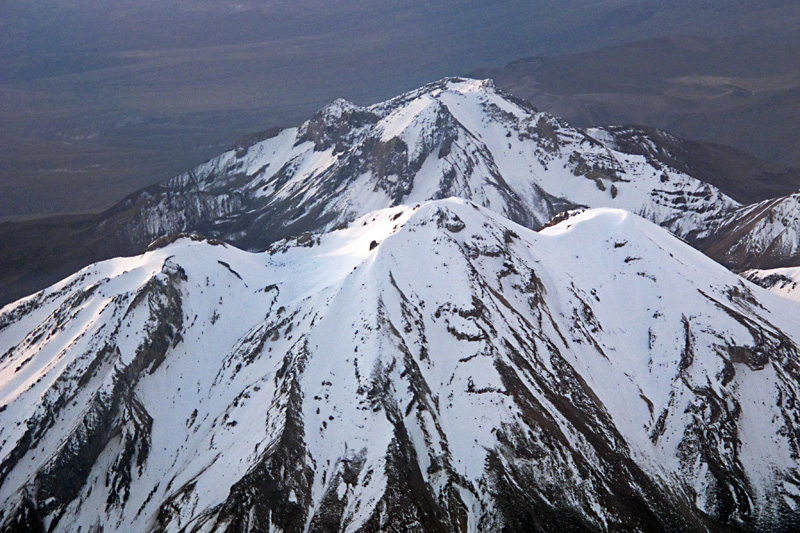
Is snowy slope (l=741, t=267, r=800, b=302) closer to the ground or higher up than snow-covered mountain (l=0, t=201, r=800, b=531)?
closer to the ground

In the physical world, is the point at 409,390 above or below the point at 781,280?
above

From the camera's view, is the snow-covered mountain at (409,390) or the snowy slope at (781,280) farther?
the snowy slope at (781,280)

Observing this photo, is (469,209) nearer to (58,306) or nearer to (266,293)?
(266,293)

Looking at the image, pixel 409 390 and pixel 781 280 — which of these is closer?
pixel 409 390

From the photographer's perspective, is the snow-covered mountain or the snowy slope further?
the snowy slope

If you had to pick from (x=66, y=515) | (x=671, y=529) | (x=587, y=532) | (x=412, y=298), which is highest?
(x=412, y=298)

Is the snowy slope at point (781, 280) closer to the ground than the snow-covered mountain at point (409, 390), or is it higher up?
closer to the ground

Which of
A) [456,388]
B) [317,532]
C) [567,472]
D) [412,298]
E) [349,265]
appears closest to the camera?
[317,532]

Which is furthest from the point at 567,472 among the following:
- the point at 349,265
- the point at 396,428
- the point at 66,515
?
the point at 66,515
